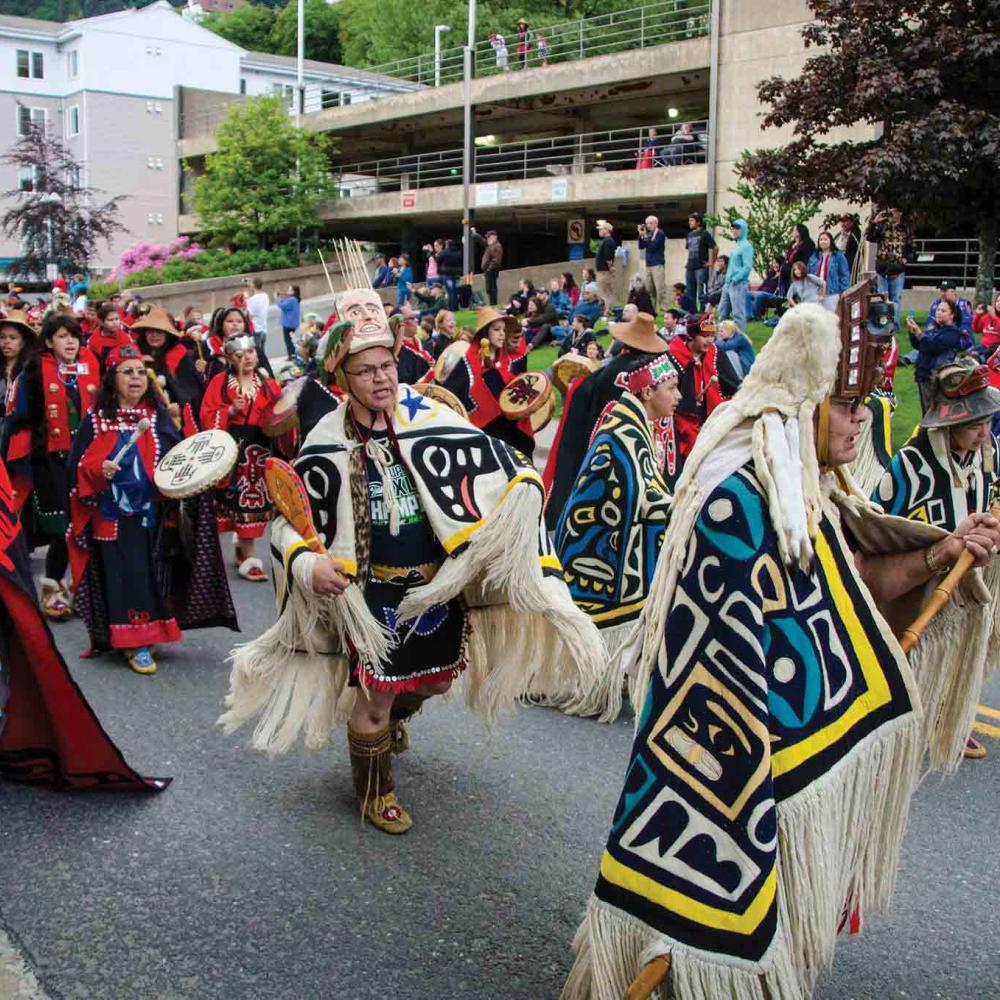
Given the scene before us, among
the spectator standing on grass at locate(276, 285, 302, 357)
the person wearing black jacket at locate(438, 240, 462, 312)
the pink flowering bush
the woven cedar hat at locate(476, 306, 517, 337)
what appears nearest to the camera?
the woven cedar hat at locate(476, 306, 517, 337)

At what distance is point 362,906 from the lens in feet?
13.3

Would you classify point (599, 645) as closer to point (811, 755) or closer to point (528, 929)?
point (528, 929)

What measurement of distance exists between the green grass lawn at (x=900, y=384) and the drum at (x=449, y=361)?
10.8ft

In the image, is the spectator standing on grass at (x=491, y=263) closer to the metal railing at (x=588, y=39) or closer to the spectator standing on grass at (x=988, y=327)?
the metal railing at (x=588, y=39)

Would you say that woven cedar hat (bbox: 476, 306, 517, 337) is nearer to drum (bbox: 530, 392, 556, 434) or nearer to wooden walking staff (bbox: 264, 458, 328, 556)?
drum (bbox: 530, 392, 556, 434)

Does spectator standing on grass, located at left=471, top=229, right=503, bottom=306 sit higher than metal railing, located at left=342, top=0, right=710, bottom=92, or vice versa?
metal railing, located at left=342, top=0, right=710, bottom=92

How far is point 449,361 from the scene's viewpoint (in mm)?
9438

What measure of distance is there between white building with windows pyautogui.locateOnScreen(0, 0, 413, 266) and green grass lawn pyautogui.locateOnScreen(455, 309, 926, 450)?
3252 cm

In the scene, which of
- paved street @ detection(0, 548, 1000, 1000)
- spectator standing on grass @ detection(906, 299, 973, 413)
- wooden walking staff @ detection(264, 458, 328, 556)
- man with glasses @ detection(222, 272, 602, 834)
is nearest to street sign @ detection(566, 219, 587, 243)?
spectator standing on grass @ detection(906, 299, 973, 413)

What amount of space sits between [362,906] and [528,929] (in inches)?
23.3

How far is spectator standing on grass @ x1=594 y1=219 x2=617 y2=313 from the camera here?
21.0 meters

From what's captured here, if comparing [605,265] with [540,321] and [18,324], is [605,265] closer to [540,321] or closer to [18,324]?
[540,321]

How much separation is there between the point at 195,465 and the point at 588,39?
28.0 meters

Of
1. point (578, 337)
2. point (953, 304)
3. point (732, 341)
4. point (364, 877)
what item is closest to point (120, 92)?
point (578, 337)
